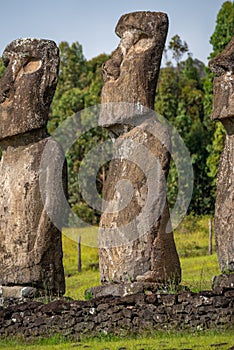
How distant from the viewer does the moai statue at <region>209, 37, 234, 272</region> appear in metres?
15.2

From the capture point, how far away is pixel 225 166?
50.9ft

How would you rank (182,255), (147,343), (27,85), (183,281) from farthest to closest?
(182,255) < (183,281) < (27,85) < (147,343)

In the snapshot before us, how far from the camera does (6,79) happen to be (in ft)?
56.8

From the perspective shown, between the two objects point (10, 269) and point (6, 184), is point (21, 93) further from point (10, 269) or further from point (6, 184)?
point (10, 269)

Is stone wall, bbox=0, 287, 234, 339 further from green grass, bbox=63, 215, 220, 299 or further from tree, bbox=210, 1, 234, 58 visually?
tree, bbox=210, 1, 234, 58

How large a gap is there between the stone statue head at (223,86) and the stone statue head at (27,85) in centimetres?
316

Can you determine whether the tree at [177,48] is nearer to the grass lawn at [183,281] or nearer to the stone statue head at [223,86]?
the grass lawn at [183,281]

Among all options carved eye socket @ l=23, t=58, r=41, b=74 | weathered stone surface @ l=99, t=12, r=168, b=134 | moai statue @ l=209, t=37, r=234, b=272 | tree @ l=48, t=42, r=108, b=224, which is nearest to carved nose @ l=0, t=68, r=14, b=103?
carved eye socket @ l=23, t=58, r=41, b=74

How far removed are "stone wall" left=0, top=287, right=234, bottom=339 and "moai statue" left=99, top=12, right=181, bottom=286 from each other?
1.18 meters

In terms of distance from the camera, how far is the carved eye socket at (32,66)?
1718cm

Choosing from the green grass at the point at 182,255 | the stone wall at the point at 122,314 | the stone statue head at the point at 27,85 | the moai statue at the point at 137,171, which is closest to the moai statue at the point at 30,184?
the stone statue head at the point at 27,85

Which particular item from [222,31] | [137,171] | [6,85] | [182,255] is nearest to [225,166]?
[137,171]

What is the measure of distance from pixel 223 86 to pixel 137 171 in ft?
7.02

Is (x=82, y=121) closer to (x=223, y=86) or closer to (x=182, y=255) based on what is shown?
(x=182, y=255)
